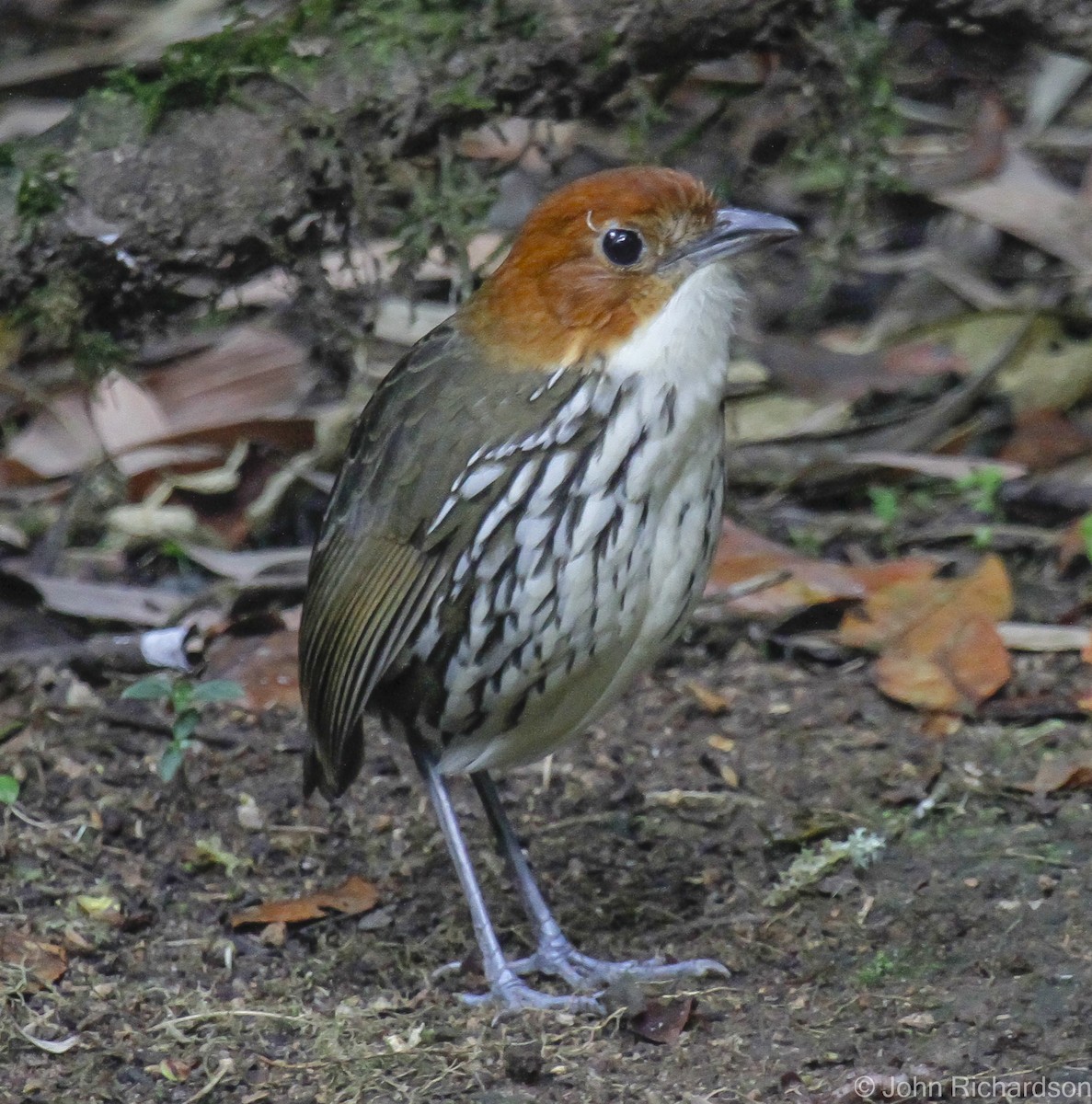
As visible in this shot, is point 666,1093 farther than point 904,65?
No

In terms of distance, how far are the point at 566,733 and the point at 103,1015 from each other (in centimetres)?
112

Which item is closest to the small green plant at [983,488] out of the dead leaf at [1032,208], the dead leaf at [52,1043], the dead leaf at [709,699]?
the dead leaf at [1032,208]

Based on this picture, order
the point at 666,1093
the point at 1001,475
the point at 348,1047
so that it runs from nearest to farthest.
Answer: the point at 666,1093 < the point at 348,1047 < the point at 1001,475

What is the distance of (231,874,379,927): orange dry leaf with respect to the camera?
173 inches

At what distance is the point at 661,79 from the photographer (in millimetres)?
5250

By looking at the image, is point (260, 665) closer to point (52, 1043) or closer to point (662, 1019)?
point (52, 1043)

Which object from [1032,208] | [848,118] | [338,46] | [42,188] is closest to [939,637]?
[848,118]

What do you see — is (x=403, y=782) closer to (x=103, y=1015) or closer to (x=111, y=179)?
(x=103, y=1015)

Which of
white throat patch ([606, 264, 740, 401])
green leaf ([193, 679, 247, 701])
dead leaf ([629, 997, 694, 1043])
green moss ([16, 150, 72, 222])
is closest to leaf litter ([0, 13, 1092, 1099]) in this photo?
dead leaf ([629, 997, 694, 1043])

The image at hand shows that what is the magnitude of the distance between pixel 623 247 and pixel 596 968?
1.51 m

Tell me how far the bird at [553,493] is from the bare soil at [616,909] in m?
0.28

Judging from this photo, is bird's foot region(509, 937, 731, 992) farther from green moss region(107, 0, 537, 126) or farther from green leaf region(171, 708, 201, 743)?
green moss region(107, 0, 537, 126)

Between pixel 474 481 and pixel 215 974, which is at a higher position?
pixel 474 481

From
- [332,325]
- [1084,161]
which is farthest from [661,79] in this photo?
[1084,161]
